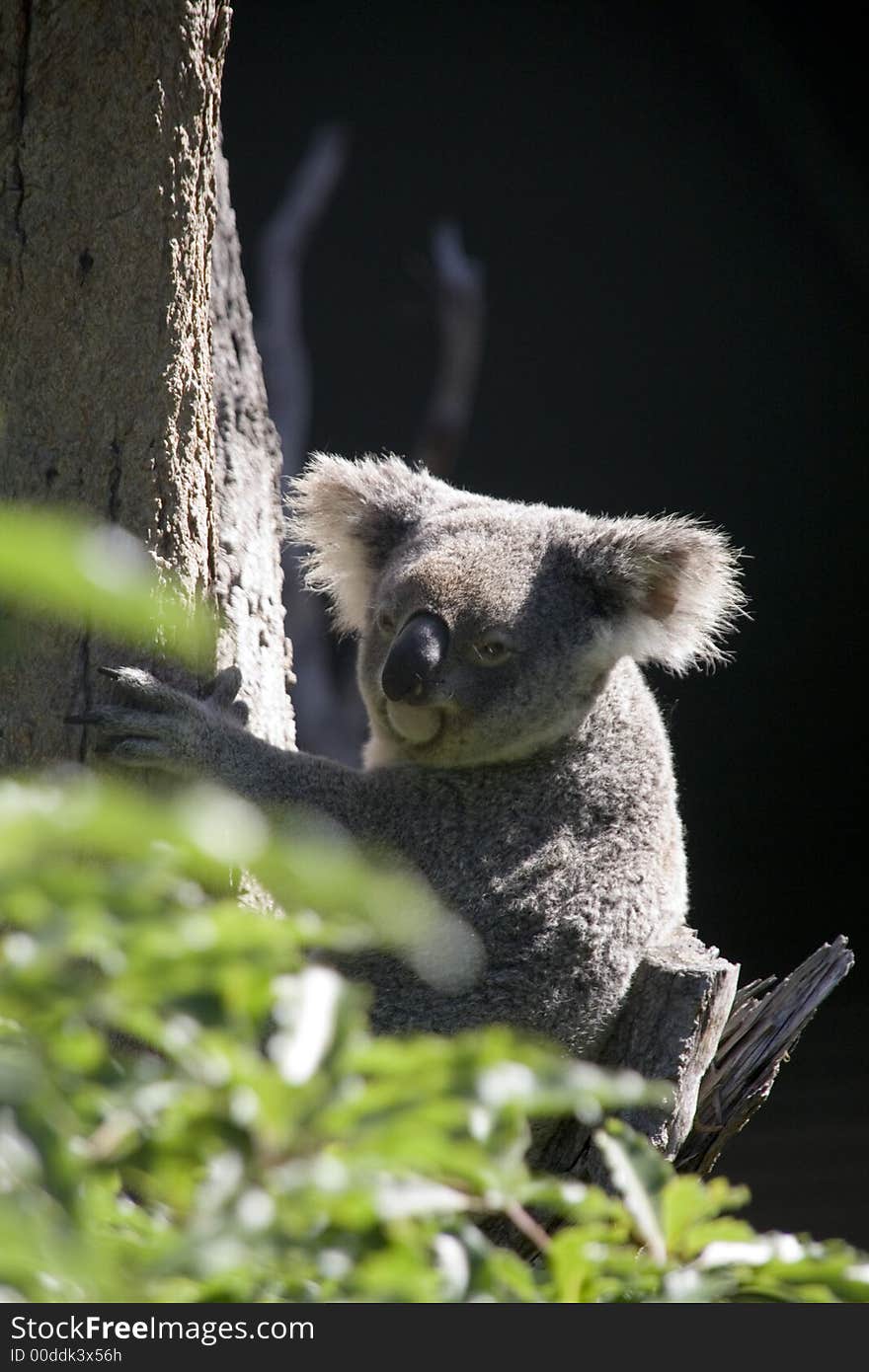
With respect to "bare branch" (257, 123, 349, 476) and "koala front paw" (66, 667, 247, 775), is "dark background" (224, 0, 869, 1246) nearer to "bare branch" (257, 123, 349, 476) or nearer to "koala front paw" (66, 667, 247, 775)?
"bare branch" (257, 123, 349, 476)

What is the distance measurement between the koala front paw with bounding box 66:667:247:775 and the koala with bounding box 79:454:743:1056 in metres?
0.11

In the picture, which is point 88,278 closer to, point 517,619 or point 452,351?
point 517,619

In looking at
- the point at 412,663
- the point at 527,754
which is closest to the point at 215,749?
the point at 412,663

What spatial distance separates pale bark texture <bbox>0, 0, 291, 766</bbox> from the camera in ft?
6.80

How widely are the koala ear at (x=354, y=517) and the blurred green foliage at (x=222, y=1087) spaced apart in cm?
233

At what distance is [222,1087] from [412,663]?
1848 mm

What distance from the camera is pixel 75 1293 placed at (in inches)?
26.7

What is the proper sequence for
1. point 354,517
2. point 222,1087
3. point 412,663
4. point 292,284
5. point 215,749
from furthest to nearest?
point 292,284 < point 354,517 < point 412,663 < point 215,749 < point 222,1087

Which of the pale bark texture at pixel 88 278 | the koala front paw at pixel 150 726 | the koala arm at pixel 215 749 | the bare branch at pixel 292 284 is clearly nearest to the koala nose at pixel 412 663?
the koala arm at pixel 215 749

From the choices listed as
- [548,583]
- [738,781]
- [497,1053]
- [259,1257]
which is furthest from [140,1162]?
[738,781]

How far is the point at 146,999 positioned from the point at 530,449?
18.4ft

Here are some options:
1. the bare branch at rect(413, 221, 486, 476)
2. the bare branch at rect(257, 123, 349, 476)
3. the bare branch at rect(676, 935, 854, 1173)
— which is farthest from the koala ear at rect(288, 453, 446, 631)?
the bare branch at rect(413, 221, 486, 476)

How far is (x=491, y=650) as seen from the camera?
2.60 metres

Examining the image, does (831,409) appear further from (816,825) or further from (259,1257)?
(259,1257)
